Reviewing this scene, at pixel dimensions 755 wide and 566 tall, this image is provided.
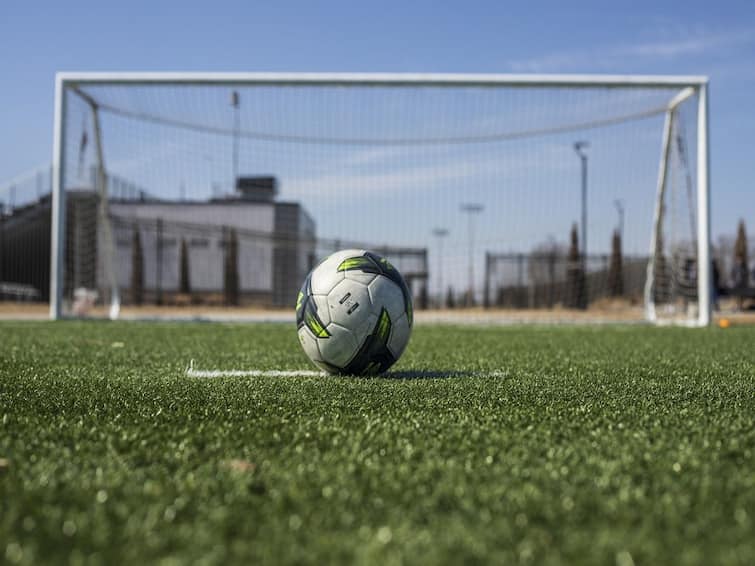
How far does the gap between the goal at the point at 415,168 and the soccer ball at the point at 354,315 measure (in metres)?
10.0

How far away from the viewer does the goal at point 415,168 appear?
1428 cm

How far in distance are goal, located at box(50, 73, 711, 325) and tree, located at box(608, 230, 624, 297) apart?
0.05 m

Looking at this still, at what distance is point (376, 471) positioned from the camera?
6.82 ft

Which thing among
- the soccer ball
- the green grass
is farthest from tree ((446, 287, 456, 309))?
the green grass

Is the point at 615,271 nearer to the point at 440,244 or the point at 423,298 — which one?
the point at 440,244

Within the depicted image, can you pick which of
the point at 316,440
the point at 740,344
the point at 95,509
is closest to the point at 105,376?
the point at 316,440

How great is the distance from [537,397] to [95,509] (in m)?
2.28

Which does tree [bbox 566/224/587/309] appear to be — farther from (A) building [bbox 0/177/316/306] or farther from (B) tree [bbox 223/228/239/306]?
(B) tree [bbox 223/228/239/306]

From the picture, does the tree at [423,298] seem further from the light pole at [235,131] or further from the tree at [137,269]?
the tree at [137,269]

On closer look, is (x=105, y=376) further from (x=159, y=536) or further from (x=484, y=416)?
(x=159, y=536)

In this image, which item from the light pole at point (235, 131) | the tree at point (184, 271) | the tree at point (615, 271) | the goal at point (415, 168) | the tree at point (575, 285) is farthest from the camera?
the tree at point (184, 271)

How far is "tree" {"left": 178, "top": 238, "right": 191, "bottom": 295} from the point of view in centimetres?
2483

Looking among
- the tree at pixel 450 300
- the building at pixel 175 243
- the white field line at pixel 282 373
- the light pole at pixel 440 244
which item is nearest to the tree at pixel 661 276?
the light pole at pixel 440 244

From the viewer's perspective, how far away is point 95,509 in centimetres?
172
